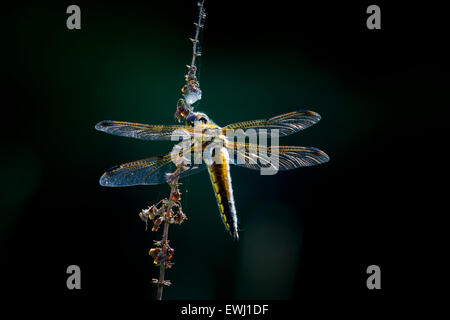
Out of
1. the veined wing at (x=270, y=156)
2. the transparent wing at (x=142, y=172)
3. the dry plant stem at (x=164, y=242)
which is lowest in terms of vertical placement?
the dry plant stem at (x=164, y=242)

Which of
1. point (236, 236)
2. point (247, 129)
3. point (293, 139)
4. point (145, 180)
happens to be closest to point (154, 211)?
point (145, 180)

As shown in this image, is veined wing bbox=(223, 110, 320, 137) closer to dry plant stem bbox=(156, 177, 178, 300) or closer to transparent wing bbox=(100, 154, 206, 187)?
transparent wing bbox=(100, 154, 206, 187)

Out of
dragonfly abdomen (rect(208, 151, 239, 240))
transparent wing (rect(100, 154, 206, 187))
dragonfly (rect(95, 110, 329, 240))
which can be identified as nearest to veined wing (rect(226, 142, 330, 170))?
dragonfly (rect(95, 110, 329, 240))

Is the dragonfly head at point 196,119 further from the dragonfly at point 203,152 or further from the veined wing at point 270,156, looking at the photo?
the veined wing at point 270,156

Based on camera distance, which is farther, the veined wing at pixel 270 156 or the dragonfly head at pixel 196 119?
the veined wing at pixel 270 156

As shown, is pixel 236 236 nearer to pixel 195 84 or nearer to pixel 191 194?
pixel 195 84

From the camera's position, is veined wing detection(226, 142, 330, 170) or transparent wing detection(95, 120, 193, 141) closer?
transparent wing detection(95, 120, 193, 141)

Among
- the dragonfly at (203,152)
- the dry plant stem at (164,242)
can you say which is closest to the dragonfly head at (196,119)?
the dragonfly at (203,152)
